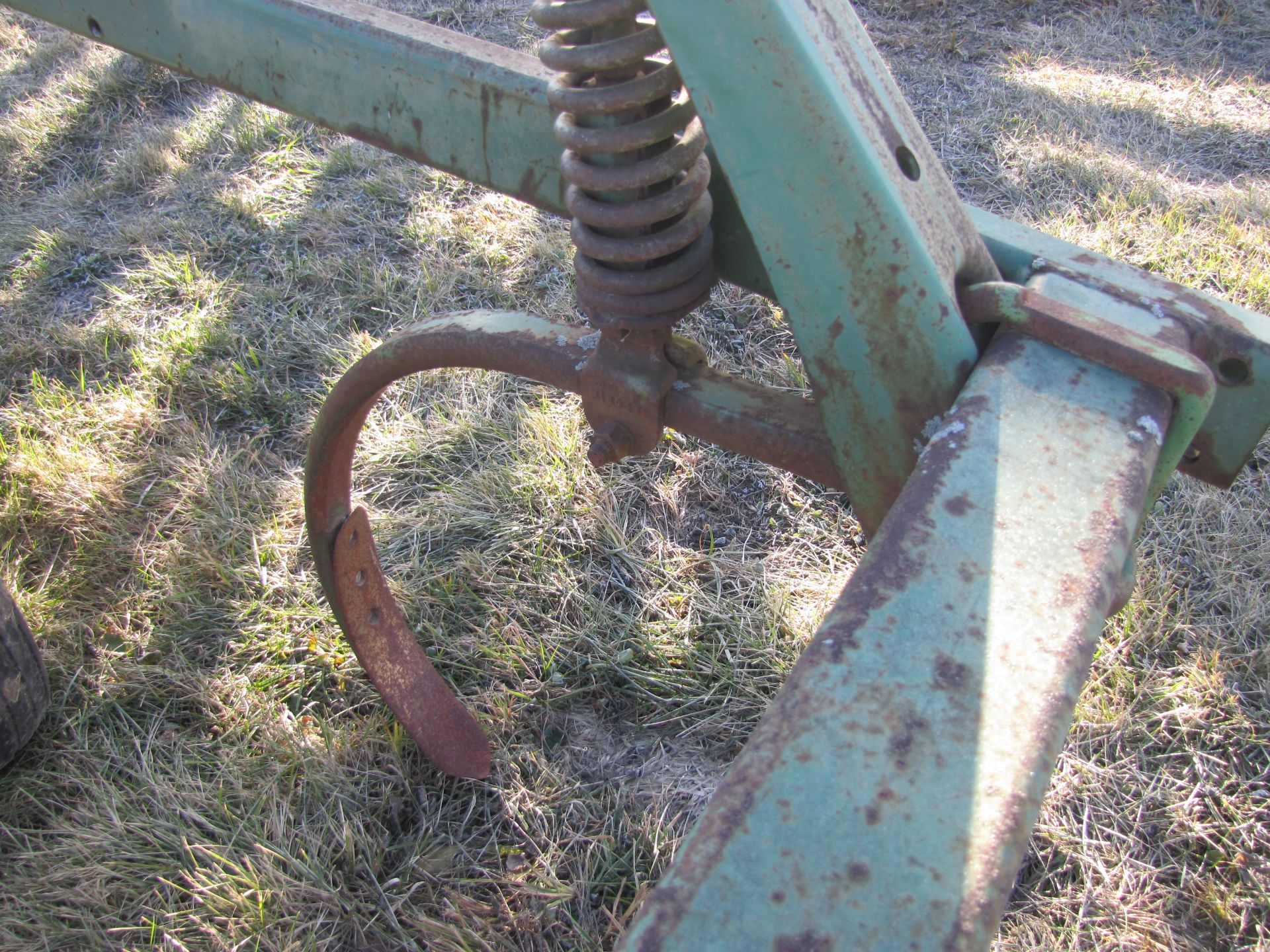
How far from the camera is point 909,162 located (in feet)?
2.77

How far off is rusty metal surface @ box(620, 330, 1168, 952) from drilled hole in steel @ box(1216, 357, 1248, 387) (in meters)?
0.24

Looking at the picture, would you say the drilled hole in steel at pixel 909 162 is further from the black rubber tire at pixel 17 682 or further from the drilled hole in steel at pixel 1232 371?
the black rubber tire at pixel 17 682

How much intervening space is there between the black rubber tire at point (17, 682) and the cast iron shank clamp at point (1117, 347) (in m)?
1.67

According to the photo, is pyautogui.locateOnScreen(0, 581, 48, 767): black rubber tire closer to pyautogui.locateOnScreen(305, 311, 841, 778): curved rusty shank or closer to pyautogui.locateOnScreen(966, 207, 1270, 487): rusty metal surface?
pyautogui.locateOnScreen(305, 311, 841, 778): curved rusty shank

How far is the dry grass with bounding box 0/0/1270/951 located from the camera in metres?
1.51

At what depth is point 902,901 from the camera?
1.47ft

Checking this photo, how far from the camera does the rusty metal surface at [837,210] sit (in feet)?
2.47

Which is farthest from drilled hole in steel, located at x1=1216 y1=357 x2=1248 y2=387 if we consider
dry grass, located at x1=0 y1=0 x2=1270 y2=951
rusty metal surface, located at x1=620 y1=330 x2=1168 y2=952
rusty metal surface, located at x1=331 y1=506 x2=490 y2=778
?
rusty metal surface, located at x1=331 y1=506 x2=490 y2=778

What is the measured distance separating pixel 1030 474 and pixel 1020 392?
10 cm

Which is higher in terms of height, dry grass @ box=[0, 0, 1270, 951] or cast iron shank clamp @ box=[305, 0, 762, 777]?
cast iron shank clamp @ box=[305, 0, 762, 777]

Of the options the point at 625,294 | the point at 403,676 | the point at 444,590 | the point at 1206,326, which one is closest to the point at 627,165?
the point at 625,294

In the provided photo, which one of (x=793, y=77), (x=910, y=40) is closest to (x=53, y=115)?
(x=910, y=40)

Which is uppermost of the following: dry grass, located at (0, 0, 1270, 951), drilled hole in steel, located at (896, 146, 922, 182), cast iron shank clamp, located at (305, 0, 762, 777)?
drilled hole in steel, located at (896, 146, 922, 182)

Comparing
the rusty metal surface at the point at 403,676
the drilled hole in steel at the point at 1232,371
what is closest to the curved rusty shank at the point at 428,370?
the rusty metal surface at the point at 403,676
